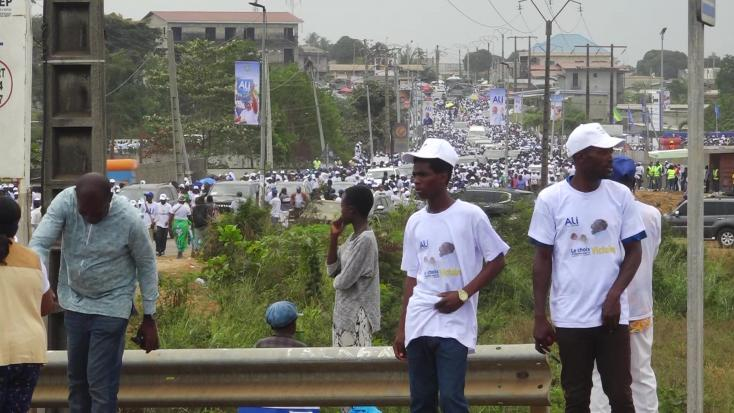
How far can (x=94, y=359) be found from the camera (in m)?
6.82

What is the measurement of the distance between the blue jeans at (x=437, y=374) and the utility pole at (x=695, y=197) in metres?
1.32

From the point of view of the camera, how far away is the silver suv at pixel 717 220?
32750 mm

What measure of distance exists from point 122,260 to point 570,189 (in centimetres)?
257

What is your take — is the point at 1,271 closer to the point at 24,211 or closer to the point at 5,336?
the point at 5,336

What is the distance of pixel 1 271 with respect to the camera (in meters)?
6.20

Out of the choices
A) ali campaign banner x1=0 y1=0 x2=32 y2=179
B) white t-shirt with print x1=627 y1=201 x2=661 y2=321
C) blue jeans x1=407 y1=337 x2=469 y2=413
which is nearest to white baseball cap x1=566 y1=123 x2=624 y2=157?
white t-shirt with print x1=627 y1=201 x2=661 y2=321

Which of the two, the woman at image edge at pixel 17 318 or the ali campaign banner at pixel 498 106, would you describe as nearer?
the woman at image edge at pixel 17 318

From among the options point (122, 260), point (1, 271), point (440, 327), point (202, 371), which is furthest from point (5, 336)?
point (440, 327)

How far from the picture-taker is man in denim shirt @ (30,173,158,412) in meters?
6.82

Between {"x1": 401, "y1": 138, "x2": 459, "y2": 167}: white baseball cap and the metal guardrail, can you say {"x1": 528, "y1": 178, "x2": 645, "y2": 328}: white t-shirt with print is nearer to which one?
{"x1": 401, "y1": 138, "x2": 459, "y2": 167}: white baseball cap

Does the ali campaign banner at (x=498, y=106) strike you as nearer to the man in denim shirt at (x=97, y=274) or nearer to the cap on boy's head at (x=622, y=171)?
the cap on boy's head at (x=622, y=171)

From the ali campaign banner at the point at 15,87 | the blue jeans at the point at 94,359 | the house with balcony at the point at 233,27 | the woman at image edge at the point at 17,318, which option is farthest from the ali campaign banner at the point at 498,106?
the house with balcony at the point at 233,27

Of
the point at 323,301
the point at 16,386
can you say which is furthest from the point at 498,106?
the point at 16,386

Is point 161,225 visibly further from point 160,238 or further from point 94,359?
point 94,359
